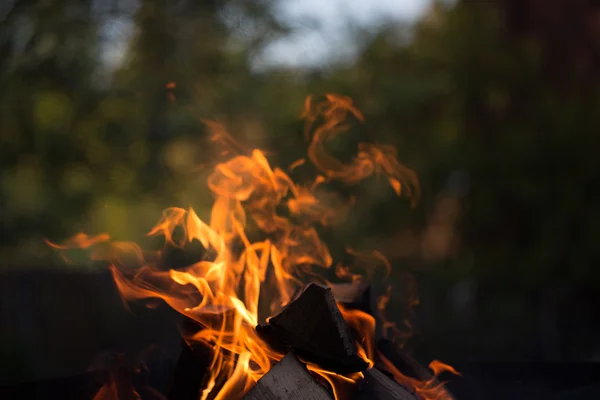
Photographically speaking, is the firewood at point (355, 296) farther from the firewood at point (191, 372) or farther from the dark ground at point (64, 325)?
the dark ground at point (64, 325)

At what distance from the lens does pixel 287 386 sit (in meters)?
2.23

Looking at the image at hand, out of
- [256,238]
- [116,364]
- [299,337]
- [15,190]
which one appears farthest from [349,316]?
[15,190]

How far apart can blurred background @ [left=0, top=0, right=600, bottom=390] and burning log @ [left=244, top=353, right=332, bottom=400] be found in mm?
3666

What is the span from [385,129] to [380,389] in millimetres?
4625

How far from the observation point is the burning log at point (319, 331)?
2.32 metres

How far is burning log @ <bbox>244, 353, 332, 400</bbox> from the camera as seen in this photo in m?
2.21

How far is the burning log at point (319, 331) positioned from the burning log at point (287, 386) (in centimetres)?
12

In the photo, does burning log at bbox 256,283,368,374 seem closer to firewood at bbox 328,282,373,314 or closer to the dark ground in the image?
firewood at bbox 328,282,373,314

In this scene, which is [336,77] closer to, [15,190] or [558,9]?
[558,9]

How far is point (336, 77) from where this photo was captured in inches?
267

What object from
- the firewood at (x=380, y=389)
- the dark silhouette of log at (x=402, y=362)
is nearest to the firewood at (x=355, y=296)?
the dark silhouette of log at (x=402, y=362)

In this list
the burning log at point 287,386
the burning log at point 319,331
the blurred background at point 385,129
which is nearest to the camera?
the burning log at point 287,386

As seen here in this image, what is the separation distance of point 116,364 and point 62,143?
3474mm

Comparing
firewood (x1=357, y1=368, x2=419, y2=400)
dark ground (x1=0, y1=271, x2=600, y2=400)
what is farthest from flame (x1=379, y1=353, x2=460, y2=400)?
dark ground (x1=0, y1=271, x2=600, y2=400)
